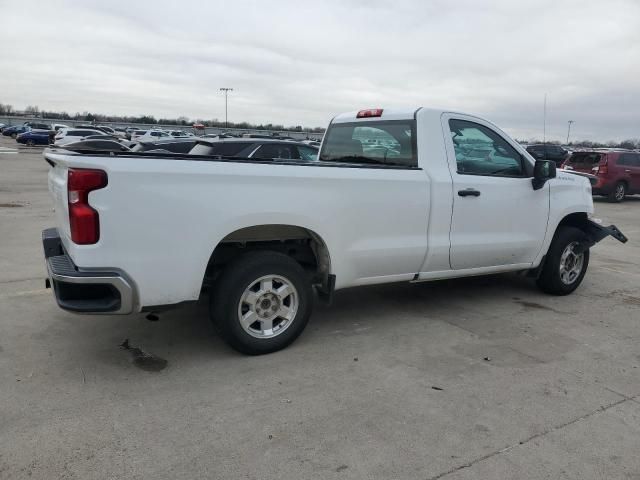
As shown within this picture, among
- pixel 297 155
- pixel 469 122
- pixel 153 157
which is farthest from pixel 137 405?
pixel 297 155

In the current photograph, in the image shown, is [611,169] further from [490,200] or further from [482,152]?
[490,200]

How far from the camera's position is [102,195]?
3469 mm

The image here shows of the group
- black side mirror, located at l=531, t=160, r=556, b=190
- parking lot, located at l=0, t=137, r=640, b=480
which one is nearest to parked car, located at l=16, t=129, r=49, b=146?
parking lot, located at l=0, t=137, r=640, b=480

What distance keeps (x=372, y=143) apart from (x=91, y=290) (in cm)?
308

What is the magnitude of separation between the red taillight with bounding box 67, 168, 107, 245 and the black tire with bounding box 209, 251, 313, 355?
0.99 meters

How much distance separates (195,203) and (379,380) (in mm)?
1812

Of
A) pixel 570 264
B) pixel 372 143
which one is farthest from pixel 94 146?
pixel 570 264

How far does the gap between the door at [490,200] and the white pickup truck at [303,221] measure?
15mm

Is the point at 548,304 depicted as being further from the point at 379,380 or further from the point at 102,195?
the point at 102,195

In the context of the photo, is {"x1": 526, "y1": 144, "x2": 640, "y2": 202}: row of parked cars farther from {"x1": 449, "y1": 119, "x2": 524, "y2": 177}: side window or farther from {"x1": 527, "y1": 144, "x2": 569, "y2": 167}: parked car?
{"x1": 449, "y1": 119, "x2": 524, "y2": 177}: side window

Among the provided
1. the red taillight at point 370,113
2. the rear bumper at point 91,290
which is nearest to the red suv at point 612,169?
the red taillight at point 370,113

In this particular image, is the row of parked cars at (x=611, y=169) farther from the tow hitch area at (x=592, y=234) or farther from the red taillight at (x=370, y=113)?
the red taillight at (x=370, y=113)

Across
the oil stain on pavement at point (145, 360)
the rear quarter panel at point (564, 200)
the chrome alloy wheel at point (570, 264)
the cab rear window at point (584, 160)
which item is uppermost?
the cab rear window at point (584, 160)

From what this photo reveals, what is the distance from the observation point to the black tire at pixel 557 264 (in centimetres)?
611
